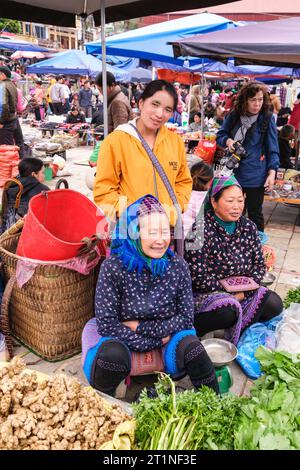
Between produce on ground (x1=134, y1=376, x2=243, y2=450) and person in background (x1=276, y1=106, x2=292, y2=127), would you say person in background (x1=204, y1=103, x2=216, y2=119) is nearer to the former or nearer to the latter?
person in background (x1=276, y1=106, x2=292, y2=127)

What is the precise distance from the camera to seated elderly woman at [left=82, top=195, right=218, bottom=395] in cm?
241

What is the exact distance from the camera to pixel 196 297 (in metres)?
3.11

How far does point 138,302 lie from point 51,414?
0.93m

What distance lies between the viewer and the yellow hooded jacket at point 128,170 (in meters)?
2.78

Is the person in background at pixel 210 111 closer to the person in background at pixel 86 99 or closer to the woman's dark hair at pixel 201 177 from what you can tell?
the person in background at pixel 86 99

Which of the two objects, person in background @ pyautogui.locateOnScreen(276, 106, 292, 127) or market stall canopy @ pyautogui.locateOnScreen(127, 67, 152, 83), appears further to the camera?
market stall canopy @ pyautogui.locateOnScreen(127, 67, 152, 83)

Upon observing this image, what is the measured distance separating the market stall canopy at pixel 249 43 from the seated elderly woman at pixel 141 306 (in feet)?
9.01

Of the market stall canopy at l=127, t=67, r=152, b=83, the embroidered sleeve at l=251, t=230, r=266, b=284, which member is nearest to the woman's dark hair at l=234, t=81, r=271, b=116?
the embroidered sleeve at l=251, t=230, r=266, b=284

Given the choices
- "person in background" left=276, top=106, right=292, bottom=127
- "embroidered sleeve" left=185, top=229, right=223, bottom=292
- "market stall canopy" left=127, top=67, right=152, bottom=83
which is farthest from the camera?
"market stall canopy" left=127, top=67, right=152, bottom=83

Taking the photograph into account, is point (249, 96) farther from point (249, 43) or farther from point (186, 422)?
point (186, 422)

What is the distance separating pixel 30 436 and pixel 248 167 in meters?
3.83

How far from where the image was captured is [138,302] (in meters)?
2.51

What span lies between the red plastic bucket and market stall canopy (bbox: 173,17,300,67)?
244 cm

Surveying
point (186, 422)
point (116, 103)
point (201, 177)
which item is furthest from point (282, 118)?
point (186, 422)
